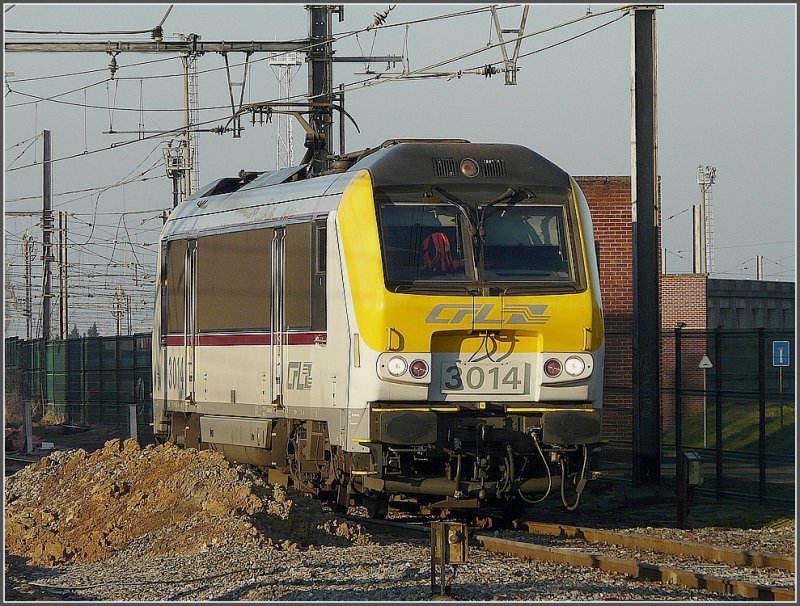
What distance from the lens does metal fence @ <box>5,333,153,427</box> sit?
35.8 metres

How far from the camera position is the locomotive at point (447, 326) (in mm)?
13148

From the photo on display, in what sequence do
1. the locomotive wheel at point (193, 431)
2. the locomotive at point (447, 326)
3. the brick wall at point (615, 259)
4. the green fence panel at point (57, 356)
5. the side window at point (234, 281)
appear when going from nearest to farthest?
1. the locomotive at point (447, 326)
2. the side window at point (234, 281)
3. the locomotive wheel at point (193, 431)
4. the brick wall at point (615, 259)
5. the green fence panel at point (57, 356)

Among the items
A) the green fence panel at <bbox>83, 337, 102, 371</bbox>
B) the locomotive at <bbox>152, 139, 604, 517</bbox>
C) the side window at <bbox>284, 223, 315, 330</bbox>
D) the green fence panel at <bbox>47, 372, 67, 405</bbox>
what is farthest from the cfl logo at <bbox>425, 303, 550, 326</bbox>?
the green fence panel at <bbox>47, 372, 67, 405</bbox>

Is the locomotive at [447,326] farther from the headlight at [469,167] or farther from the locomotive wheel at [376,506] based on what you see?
the locomotive wheel at [376,506]

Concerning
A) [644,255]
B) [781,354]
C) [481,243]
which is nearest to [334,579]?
[481,243]

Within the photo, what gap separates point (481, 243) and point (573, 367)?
1.46m

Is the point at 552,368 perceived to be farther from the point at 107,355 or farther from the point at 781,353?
the point at 107,355

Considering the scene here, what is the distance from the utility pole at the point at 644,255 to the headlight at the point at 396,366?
6.66 metres

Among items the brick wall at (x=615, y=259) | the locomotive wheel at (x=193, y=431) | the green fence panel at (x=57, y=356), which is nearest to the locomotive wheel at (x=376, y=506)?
the locomotive wheel at (x=193, y=431)

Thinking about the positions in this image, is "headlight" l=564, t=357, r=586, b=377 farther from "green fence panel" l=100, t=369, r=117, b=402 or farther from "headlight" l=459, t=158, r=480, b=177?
"green fence panel" l=100, t=369, r=117, b=402

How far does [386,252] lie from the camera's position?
1333 cm

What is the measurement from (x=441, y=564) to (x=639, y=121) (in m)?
10.2

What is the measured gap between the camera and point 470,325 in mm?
13227

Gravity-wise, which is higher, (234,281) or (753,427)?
(234,281)
